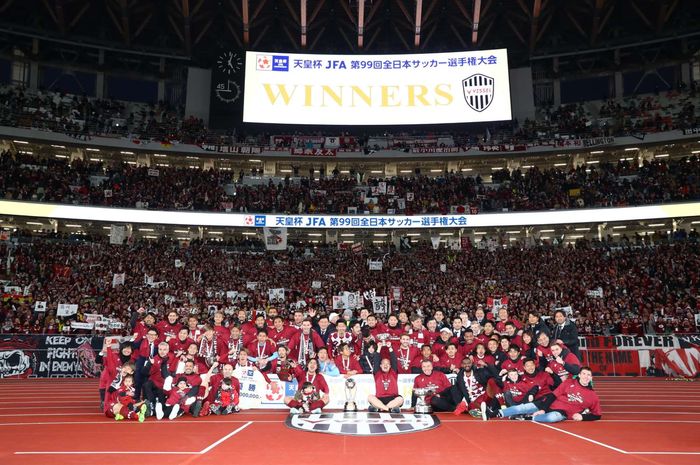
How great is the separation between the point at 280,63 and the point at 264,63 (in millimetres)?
1219

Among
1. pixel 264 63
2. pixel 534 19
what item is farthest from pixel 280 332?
pixel 534 19

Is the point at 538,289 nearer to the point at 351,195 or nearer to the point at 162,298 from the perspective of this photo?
the point at 351,195

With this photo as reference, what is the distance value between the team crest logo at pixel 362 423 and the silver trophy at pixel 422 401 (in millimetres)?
343

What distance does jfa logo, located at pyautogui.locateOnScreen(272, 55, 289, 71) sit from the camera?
3922cm

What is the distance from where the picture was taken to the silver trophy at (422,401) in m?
11.2

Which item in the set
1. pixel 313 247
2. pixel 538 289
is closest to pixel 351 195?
pixel 313 247

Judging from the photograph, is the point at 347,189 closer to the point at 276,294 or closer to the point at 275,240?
the point at 275,240

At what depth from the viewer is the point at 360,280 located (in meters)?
31.3

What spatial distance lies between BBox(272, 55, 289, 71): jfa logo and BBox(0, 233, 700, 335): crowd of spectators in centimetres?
1447

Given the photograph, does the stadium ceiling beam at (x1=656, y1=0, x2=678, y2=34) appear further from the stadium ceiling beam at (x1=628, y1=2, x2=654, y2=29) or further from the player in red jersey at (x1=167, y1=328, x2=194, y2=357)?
the player in red jersey at (x1=167, y1=328, x2=194, y2=357)

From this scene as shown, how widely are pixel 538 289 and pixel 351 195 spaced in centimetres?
1510

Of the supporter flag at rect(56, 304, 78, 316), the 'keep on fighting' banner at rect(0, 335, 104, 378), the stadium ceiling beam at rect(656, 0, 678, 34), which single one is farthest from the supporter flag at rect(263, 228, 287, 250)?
the stadium ceiling beam at rect(656, 0, 678, 34)

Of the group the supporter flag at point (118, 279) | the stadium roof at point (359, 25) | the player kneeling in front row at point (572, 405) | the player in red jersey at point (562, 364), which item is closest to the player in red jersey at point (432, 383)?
the player kneeling in front row at point (572, 405)

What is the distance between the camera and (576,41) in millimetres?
43781
